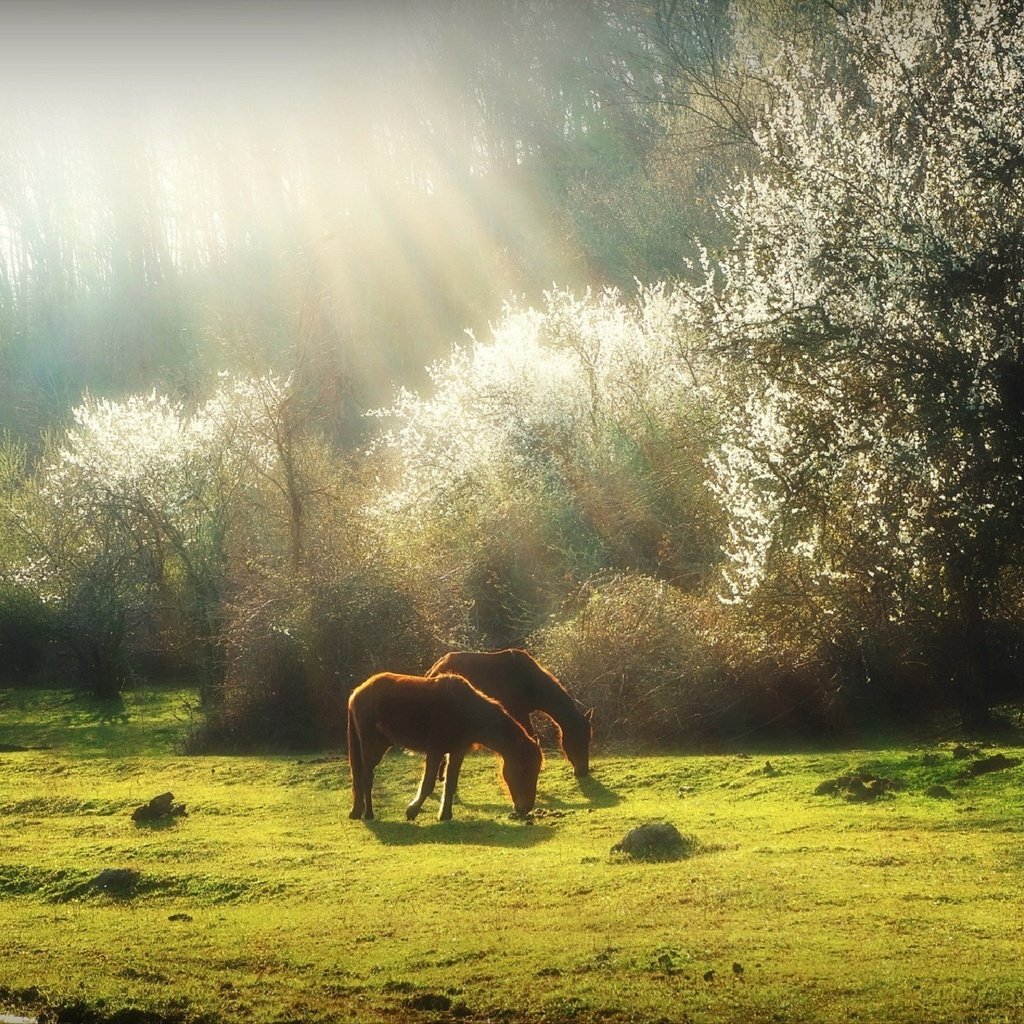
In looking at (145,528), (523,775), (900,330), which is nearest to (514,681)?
(523,775)

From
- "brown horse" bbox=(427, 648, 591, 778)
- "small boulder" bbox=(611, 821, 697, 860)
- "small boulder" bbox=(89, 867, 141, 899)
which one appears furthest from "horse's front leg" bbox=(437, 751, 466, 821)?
"small boulder" bbox=(89, 867, 141, 899)

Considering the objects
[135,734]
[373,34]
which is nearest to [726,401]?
[135,734]

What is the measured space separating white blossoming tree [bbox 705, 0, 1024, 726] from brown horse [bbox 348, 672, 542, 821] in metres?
5.60

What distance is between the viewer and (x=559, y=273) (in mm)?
70125

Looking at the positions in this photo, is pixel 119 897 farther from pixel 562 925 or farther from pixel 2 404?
pixel 2 404

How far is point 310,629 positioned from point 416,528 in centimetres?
842

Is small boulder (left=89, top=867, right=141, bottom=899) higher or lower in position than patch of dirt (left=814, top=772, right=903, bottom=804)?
lower

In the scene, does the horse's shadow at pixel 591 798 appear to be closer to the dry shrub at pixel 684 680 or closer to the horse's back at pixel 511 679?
the horse's back at pixel 511 679

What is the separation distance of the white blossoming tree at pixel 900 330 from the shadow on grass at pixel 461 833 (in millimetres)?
6529

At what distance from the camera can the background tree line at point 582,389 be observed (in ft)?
63.5

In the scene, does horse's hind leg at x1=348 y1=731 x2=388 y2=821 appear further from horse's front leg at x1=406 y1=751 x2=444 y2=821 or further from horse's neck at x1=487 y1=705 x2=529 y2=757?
horse's neck at x1=487 y1=705 x2=529 y2=757

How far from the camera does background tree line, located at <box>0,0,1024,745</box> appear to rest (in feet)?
63.5

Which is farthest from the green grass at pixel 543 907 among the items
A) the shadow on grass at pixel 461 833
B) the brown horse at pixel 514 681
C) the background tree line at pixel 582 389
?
the background tree line at pixel 582 389

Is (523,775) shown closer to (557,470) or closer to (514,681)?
(514,681)
